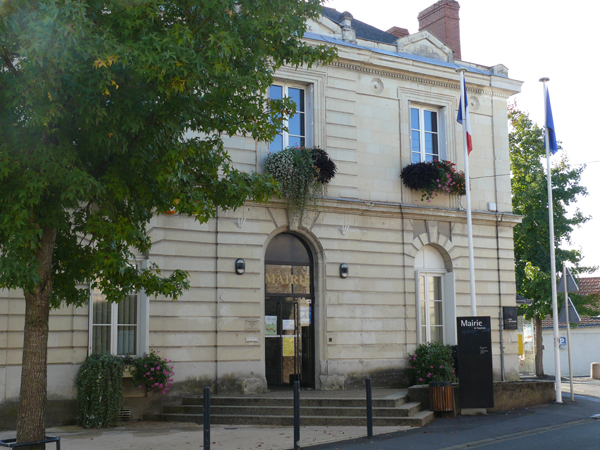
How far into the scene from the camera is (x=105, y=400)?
12250mm

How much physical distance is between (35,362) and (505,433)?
24.7ft

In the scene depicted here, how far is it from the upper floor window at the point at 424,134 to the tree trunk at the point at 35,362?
11.1 m

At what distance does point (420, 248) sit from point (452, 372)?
3.18 m

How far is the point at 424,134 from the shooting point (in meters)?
17.7

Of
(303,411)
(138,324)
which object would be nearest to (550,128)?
(303,411)

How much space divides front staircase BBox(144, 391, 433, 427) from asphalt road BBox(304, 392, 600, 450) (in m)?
0.55

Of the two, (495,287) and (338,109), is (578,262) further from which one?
(338,109)

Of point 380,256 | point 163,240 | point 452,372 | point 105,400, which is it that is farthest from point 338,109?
point 105,400

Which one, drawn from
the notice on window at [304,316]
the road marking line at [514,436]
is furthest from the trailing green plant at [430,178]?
the road marking line at [514,436]

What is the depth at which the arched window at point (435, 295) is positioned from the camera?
17000mm

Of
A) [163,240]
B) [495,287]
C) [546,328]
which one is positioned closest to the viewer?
[163,240]

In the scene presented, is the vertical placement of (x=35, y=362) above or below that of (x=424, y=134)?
below

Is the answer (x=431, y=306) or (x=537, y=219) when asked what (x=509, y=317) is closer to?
(x=431, y=306)

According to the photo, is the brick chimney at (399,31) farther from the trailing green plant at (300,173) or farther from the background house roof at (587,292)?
the background house roof at (587,292)
